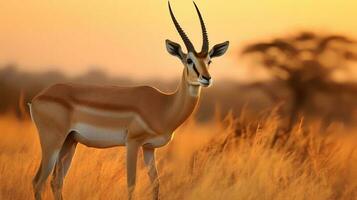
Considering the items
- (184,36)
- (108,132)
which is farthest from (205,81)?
(108,132)

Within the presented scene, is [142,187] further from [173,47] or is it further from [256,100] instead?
[256,100]

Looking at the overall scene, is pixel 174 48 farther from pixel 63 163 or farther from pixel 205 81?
pixel 63 163

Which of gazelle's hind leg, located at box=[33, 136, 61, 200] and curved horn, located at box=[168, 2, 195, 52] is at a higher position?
curved horn, located at box=[168, 2, 195, 52]

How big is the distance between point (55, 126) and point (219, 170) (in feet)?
6.43

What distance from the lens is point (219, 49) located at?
771 centimetres

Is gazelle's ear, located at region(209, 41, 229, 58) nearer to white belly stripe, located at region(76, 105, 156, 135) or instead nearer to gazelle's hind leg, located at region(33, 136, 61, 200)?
white belly stripe, located at region(76, 105, 156, 135)

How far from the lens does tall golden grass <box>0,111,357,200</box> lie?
7945 mm

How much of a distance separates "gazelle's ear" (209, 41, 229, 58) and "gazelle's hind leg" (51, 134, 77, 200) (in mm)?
1590

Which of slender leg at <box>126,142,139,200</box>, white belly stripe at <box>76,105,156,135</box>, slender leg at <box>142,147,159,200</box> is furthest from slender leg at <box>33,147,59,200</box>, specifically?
slender leg at <box>142,147,159,200</box>

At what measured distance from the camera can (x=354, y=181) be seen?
9031 mm

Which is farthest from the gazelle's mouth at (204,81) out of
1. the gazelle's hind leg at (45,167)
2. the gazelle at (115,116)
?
the gazelle's hind leg at (45,167)

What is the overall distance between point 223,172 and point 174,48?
197 cm

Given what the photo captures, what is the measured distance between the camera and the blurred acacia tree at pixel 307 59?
19359mm

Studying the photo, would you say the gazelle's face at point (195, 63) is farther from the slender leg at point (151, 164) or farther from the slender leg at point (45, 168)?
the slender leg at point (45, 168)
